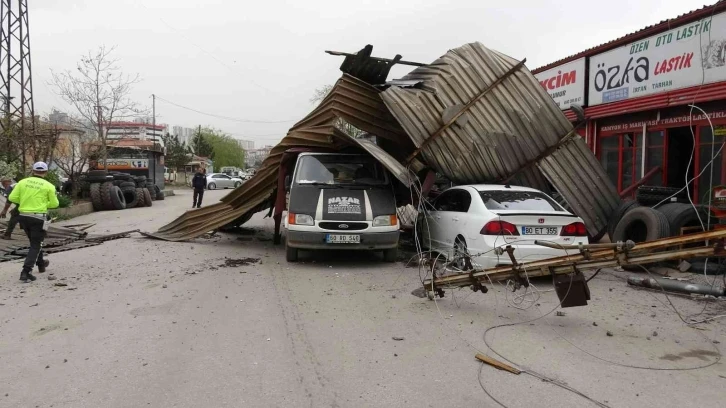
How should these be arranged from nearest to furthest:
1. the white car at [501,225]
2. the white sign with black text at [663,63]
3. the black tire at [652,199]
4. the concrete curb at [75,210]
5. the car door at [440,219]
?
the white car at [501,225]
the car door at [440,219]
the black tire at [652,199]
the white sign with black text at [663,63]
the concrete curb at [75,210]

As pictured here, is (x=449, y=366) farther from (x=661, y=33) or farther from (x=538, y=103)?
(x=661, y=33)

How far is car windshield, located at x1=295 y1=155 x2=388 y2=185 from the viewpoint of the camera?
9.54 m

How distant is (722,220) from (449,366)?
19.2 ft

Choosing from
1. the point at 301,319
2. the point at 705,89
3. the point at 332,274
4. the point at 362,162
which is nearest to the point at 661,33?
the point at 705,89

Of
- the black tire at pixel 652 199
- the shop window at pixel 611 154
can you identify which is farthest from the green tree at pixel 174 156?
the black tire at pixel 652 199

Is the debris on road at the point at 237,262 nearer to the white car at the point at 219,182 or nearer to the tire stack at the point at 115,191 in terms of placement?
the tire stack at the point at 115,191

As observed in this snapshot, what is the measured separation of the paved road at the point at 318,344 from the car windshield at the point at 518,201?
1116 millimetres

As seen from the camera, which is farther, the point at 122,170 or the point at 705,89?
the point at 122,170

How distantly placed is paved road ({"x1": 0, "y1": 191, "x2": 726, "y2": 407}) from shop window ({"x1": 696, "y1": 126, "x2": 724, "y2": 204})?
13.0ft

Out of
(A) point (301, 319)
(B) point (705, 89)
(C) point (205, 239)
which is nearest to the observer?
(A) point (301, 319)

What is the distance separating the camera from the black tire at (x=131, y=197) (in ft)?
76.4

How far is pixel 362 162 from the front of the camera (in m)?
10.1

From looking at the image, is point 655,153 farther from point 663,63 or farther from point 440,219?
point 440,219

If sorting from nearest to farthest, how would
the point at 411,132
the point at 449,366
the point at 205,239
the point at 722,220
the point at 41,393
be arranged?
the point at 41,393 → the point at 449,366 → the point at 722,220 → the point at 411,132 → the point at 205,239
